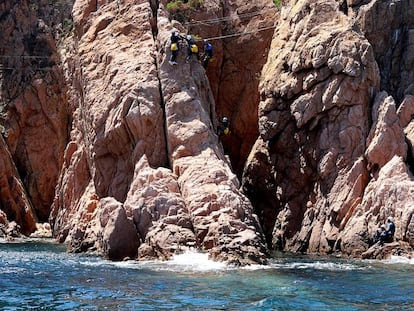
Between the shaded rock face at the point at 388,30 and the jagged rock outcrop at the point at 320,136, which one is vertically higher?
the shaded rock face at the point at 388,30

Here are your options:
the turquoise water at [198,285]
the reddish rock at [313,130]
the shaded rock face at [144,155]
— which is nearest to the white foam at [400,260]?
the turquoise water at [198,285]

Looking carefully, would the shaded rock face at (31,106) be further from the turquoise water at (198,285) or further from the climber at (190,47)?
the turquoise water at (198,285)

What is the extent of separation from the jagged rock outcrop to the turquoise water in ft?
20.4

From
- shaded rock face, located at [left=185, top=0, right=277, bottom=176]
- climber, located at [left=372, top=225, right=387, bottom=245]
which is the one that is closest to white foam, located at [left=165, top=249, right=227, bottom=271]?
climber, located at [left=372, top=225, right=387, bottom=245]

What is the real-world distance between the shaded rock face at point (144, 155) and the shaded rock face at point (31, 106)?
7.86m

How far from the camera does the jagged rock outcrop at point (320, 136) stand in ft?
97.7

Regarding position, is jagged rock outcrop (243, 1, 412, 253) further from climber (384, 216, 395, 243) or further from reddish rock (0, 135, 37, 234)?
reddish rock (0, 135, 37, 234)

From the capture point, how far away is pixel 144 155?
2709 cm

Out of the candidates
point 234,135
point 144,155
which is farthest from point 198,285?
point 234,135

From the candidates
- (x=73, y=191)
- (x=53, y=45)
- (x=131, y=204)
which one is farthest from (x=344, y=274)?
(x=53, y=45)

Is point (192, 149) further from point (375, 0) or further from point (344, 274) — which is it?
point (375, 0)

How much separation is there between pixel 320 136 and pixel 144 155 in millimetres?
9147

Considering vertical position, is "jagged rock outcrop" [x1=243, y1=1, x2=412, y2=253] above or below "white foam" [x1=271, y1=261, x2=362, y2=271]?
above

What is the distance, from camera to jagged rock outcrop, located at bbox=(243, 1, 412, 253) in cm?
2977
